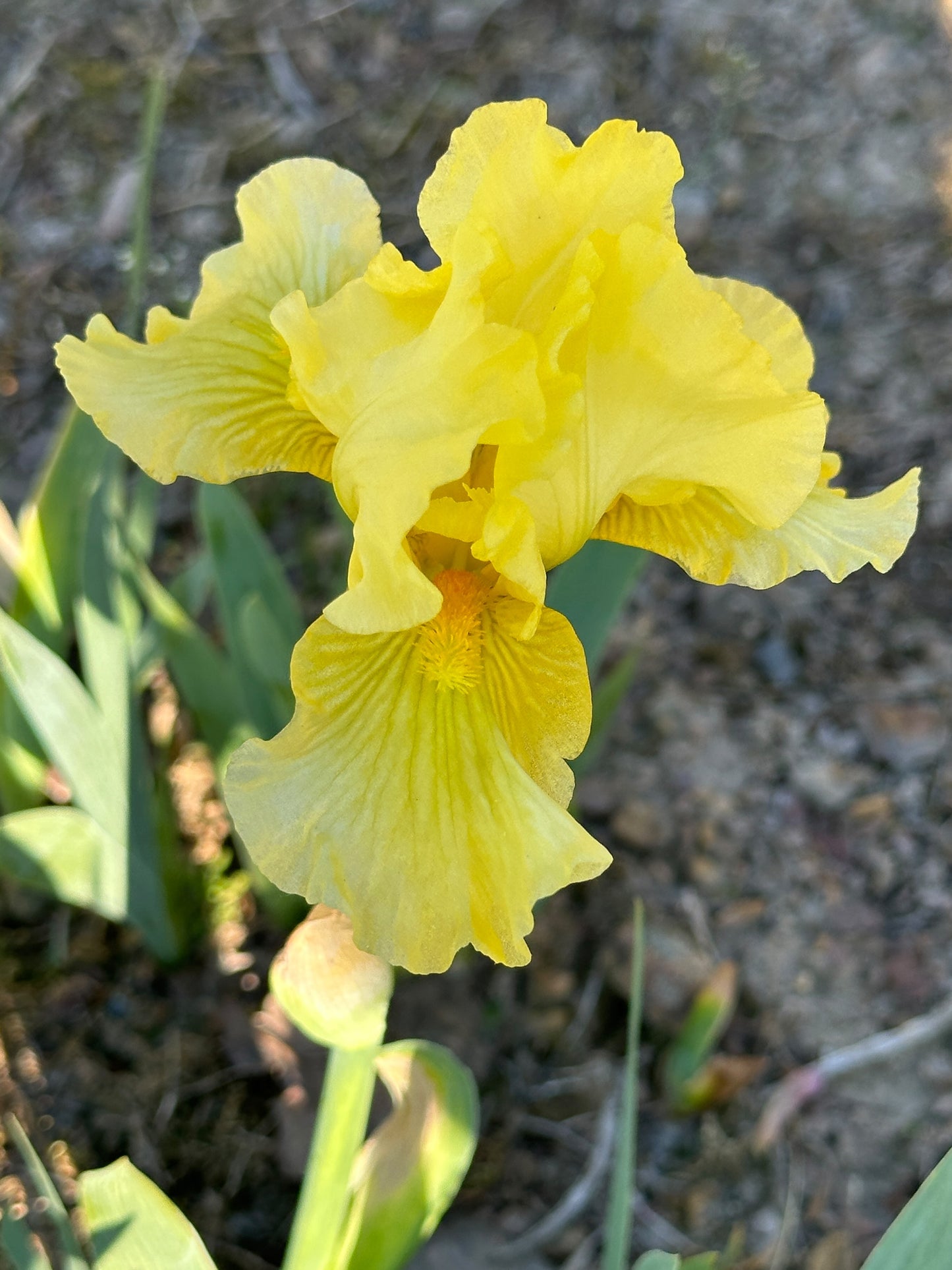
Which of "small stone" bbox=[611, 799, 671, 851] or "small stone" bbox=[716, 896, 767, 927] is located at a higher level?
"small stone" bbox=[611, 799, 671, 851]

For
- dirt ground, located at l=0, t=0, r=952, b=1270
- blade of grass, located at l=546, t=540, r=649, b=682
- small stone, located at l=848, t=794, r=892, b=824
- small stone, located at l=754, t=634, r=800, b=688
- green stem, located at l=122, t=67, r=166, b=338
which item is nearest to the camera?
blade of grass, located at l=546, t=540, r=649, b=682

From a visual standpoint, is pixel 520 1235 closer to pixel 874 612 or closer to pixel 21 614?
pixel 21 614

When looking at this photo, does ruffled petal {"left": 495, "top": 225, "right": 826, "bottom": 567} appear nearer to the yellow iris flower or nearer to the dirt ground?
the yellow iris flower

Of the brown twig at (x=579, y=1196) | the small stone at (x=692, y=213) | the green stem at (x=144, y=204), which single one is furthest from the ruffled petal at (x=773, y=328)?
the small stone at (x=692, y=213)

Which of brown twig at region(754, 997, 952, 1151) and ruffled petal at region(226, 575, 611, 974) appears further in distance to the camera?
brown twig at region(754, 997, 952, 1151)

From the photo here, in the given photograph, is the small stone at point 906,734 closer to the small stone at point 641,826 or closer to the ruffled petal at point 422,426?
the small stone at point 641,826

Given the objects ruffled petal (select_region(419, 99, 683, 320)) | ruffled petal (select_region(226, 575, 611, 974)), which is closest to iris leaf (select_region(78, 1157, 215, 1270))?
ruffled petal (select_region(226, 575, 611, 974))
